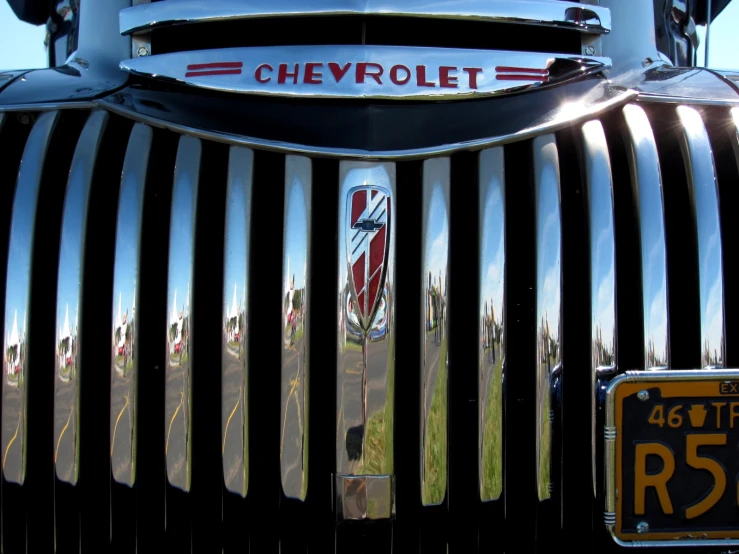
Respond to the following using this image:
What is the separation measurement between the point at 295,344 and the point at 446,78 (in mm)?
701

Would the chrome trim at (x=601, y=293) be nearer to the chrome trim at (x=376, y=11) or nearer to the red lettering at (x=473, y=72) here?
the red lettering at (x=473, y=72)

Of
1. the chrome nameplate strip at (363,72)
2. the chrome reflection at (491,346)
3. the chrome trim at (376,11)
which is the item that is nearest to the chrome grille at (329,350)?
the chrome reflection at (491,346)

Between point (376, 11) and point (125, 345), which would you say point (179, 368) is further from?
point (376, 11)

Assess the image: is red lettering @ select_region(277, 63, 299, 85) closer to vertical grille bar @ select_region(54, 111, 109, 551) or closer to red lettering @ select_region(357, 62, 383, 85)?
red lettering @ select_region(357, 62, 383, 85)

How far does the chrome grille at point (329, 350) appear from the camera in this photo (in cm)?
167

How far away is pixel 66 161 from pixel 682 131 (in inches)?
54.4

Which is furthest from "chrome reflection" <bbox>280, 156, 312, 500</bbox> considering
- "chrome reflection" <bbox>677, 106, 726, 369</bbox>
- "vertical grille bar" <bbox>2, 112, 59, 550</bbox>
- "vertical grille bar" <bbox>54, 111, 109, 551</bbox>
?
"chrome reflection" <bbox>677, 106, 726, 369</bbox>

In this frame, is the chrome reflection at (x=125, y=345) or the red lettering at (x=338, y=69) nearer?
the chrome reflection at (x=125, y=345)

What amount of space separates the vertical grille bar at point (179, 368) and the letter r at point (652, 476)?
914 mm

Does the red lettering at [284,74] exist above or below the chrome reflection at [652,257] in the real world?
above

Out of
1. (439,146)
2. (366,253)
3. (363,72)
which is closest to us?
(366,253)

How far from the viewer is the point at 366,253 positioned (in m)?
1.62

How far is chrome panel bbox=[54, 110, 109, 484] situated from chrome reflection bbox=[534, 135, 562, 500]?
931mm

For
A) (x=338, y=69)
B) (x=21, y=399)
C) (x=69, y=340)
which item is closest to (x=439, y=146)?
(x=338, y=69)
